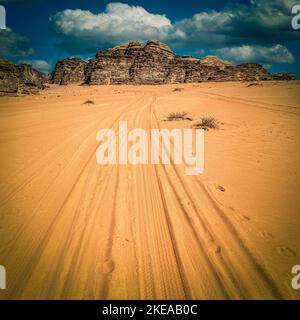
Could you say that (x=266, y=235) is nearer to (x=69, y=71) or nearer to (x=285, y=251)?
(x=285, y=251)

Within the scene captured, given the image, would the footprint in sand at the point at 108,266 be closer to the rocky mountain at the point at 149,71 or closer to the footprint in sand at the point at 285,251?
the footprint in sand at the point at 285,251

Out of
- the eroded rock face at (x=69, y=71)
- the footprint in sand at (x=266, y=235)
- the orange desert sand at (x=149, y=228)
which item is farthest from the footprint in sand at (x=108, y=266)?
the eroded rock face at (x=69, y=71)

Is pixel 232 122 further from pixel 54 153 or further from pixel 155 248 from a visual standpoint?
pixel 155 248

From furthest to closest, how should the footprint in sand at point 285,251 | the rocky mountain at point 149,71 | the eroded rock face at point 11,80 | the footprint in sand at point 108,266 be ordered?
the rocky mountain at point 149,71 → the eroded rock face at point 11,80 → the footprint in sand at point 285,251 → the footprint in sand at point 108,266

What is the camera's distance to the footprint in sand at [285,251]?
3.26m

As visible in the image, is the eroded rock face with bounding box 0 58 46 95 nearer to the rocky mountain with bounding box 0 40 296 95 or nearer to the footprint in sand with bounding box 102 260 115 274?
the footprint in sand with bounding box 102 260 115 274

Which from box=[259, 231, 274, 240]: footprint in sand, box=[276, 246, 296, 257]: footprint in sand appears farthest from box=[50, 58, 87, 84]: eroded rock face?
box=[276, 246, 296, 257]: footprint in sand

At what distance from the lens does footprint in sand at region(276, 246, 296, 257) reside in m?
3.26

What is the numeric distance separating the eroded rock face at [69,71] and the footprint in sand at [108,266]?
100716mm

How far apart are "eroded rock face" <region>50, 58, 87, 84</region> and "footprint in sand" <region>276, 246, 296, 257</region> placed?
10123 cm

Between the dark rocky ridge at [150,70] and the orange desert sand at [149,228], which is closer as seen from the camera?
the orange desert sand at [149,228]

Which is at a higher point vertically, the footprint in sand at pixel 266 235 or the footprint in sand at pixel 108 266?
the footprint in sand at pixel 266 235

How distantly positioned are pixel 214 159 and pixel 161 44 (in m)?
107

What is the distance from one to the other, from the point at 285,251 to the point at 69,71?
10634 centimetres
